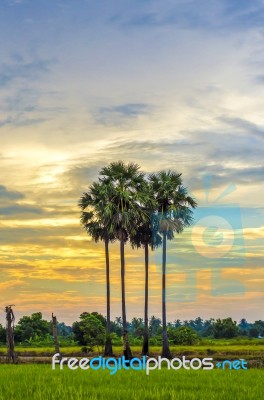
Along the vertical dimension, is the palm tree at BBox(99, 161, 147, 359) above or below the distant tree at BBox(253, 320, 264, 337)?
above

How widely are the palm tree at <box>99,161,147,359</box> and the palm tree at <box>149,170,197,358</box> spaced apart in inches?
177

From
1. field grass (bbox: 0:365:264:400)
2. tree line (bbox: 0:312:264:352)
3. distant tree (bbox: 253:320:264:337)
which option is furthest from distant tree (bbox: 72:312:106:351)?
distant tree (bbox: 253:320:264:337)

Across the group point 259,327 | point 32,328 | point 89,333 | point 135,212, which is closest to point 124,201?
point 135,212

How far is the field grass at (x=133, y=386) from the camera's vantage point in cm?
2253

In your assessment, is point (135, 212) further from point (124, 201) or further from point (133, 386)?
point (133, 386)

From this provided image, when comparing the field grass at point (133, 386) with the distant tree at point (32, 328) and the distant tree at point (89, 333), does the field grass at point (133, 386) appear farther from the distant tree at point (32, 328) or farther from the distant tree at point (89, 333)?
the distant tree at point (32, 328)

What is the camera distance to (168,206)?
2665 inches

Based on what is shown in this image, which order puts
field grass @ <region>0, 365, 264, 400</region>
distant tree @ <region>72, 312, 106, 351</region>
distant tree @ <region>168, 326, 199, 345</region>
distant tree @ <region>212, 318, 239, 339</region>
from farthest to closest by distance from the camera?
distant tree @ <region>212, 318, 239, 339</region>, distant tree @ <region>168, 326, 199, 345</region>, distant tree @ <region>72, 312, 106, 351</region>, field grass @ <region>0, 365, 264, 400</region>

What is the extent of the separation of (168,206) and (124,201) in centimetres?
881

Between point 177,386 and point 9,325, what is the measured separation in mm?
25915

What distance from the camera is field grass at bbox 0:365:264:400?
22.5 m

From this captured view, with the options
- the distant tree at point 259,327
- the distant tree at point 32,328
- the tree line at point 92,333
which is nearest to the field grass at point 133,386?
the tree line at point 92,333

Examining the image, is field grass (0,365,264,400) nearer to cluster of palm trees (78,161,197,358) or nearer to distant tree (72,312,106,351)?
cluster of palm trees (78,161,197,358)

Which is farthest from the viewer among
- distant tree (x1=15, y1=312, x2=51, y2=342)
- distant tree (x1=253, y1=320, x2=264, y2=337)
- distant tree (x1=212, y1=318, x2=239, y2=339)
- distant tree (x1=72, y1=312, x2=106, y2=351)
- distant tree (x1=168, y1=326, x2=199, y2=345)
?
distant tree (x1=253, y1=320, x2=264, y2=337)
